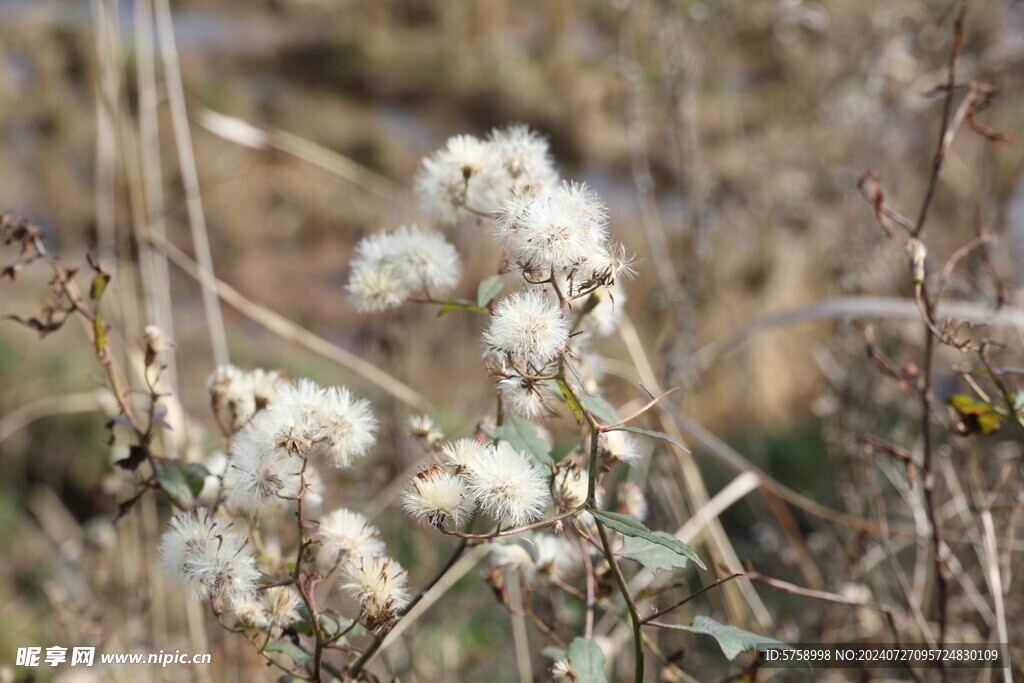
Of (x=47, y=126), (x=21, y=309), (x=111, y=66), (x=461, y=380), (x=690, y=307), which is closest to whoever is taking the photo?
(x=111, y=66)

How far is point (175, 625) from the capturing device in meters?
2.06

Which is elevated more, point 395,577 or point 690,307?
point 690,307

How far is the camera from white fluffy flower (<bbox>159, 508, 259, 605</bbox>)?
1.83ft

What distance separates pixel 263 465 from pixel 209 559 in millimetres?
72

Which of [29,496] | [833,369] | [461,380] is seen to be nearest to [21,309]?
[29,496]

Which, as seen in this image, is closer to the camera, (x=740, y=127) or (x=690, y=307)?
(x=690, y=307)

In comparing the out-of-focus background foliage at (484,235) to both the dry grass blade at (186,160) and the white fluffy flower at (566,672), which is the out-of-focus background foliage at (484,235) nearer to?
the dry grass blade at (186,160)

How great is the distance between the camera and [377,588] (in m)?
0.54

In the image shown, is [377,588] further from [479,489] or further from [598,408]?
[598,408]

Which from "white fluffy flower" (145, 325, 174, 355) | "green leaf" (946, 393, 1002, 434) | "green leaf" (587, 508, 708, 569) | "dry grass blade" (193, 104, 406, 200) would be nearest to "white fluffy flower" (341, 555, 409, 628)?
"green leaf" (587, 508, 708, 569)

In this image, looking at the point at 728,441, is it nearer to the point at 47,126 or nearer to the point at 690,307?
the point at 690,307

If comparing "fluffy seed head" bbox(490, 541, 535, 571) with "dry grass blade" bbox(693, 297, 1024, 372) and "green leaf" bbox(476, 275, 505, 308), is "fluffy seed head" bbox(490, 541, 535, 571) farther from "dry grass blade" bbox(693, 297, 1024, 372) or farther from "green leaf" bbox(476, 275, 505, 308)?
"dry grass blade" bbox(693, 297, 1024, 372)

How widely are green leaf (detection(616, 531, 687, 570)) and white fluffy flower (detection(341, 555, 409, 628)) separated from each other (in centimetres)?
17

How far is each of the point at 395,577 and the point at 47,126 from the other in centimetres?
635
